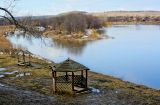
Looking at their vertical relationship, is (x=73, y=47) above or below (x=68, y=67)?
below

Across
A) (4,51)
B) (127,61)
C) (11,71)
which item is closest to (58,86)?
(11,71)

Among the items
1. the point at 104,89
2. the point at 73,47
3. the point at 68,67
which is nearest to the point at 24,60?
the point at 104,89

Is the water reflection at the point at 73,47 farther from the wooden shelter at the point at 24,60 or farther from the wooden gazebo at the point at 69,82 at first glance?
the wooden gazebo at the point at 69,82

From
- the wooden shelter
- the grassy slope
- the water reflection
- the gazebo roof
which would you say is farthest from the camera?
the water reflection

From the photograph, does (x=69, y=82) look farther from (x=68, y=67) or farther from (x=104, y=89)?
(x=104, y=89)

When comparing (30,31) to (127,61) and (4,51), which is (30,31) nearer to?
(127,61)

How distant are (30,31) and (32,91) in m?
6.05

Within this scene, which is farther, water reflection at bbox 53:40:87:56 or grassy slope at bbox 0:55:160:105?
water reflection at bbox 53:40:87:56

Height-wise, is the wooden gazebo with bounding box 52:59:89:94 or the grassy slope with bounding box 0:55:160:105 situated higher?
the wooden gazebo with bounding box 52:59:89:94

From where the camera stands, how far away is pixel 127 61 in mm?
44250

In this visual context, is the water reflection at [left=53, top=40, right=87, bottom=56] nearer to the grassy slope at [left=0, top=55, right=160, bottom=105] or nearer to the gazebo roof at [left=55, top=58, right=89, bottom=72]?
the grassy slope at [left=0, top=55, right=160, bottom=105]

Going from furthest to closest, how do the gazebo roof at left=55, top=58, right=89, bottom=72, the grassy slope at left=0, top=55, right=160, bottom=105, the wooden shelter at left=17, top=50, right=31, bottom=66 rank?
the wooden shelter at left=17, top=50, right=31, bottom=66 < the gazebo roof at left=55, top=58, right=89, bottom=72 < the grassy slope at left=0, top=55, right=160, bottom=105

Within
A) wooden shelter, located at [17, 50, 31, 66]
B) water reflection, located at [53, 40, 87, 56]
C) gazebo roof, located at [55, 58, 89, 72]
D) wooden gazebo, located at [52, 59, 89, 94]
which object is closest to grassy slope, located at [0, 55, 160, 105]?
wooden gazebo, located at [52, 59, 89, 94]

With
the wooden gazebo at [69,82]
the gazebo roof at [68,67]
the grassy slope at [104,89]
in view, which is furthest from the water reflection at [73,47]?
the gazebo roof at [68,67]
